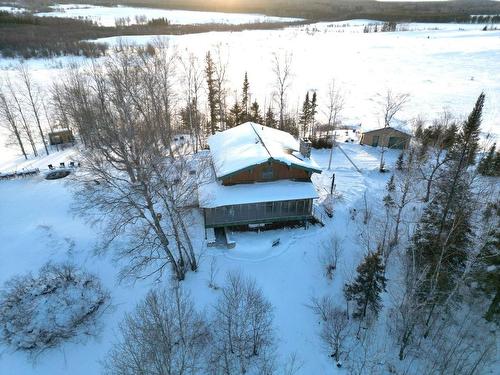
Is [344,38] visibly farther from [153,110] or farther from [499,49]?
[153,110]

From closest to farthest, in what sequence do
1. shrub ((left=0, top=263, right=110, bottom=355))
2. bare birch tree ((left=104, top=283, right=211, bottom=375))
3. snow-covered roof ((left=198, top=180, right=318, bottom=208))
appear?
bare birch tree ((left=104, top=283, right=211, bottom=375)) < shrub ((left=0, top=263, right=110, bottom=355)) < snow-covered roof ((left=198, top=180, right=318, bottom=208))

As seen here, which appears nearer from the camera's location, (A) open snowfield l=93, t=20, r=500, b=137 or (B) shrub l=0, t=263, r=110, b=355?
(B) shrub l=0, t=263, r=110, b=355

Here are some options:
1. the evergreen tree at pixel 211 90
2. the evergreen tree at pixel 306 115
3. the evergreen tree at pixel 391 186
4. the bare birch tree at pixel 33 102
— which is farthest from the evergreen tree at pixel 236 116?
the bare birch tree at pixel 33 102

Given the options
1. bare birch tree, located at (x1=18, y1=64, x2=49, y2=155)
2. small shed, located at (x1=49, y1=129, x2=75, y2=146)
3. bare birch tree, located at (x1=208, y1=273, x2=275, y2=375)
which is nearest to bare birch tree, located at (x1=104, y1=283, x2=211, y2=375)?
bare birch tree, located at (x1=208, y1=273, x2=275, y2=375)

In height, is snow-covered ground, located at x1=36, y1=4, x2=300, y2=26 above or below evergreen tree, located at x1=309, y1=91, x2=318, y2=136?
above

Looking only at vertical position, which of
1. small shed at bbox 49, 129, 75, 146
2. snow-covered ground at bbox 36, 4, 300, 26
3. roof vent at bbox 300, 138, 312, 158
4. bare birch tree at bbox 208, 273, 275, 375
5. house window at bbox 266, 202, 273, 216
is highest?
snow-covered ground at bbox 36, 4, 300, 26

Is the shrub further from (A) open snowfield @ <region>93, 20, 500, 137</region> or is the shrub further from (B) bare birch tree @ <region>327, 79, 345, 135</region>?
(A) open snowfield @ <region>93, 20, 500, 137</region>
